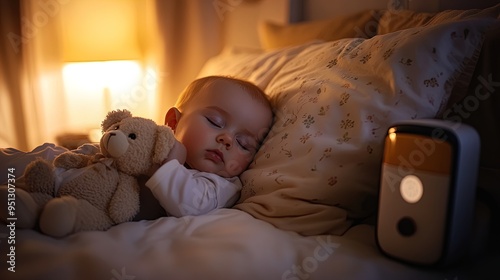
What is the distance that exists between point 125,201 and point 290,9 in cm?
134

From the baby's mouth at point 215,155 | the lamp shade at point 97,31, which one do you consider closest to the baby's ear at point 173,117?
the baby's mouth at point 215,155

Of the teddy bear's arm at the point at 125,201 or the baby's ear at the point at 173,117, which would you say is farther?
the baby's ear at the point at 173,117

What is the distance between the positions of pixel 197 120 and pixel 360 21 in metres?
0.65

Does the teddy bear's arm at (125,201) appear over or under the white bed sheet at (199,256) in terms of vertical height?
over

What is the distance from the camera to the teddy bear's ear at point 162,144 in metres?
0.81

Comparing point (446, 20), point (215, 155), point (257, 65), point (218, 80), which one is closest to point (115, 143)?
point (215, 155)

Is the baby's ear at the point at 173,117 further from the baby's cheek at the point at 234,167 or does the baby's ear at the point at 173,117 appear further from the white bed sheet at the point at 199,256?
the white bed sheet at the point at 199,256

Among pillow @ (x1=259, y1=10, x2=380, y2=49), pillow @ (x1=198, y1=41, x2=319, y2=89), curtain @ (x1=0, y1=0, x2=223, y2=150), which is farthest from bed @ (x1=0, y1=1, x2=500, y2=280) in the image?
curtain @ (x1=0, y1=0, x2=223, y2=150)

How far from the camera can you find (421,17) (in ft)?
3.66

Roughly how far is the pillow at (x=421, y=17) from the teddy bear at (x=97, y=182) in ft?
2.38

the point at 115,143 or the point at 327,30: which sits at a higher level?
the point at 327,30

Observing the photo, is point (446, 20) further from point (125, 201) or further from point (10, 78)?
point (10, 78)

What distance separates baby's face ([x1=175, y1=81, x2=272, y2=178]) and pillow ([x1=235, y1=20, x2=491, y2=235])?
9 cm

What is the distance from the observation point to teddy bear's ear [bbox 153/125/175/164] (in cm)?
81
